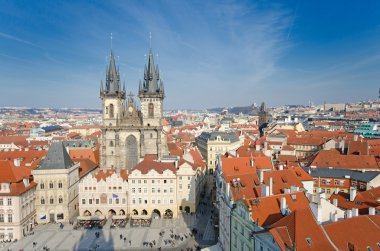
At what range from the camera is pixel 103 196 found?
75625mm

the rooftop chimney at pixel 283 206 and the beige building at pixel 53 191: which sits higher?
the rooftop chimney at pixel 283 206

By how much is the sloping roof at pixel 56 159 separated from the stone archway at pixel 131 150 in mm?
22890

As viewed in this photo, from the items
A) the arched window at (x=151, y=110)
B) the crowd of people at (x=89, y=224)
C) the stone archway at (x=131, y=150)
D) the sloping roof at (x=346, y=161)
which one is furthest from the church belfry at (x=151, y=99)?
the sloping roof at (x=346, y=161)

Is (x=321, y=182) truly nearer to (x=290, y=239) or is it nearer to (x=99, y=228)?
(x=290, y=239)

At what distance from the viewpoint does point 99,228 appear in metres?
69.5

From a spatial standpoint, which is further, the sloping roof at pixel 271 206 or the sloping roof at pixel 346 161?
the sloping roof at pixel 346 161

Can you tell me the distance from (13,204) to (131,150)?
37313mm

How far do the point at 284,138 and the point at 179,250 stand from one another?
7247 centimetres

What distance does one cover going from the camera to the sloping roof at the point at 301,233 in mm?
30422

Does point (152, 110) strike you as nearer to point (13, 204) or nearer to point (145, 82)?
point (145, 82)

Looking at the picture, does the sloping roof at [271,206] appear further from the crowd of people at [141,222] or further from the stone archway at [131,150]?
the stone archway at [131,150]

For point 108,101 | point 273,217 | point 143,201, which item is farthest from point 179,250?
point 108,101

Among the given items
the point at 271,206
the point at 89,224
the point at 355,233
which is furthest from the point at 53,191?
the point at 355,233

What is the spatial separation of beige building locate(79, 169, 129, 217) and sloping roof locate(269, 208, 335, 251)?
48.3 metres
